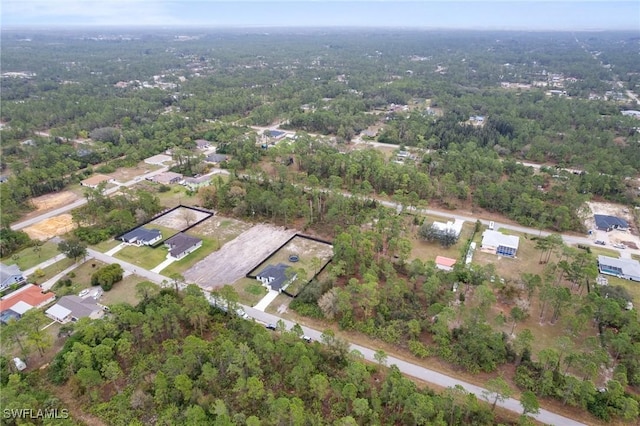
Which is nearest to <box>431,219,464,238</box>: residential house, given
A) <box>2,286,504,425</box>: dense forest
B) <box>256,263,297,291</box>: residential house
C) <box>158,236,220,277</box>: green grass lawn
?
<box>256,263,297,291</box>: residential house

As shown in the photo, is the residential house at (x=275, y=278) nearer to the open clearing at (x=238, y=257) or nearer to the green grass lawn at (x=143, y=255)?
the open clearing at (x=238, y=257)

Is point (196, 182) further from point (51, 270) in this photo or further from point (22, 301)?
point (22, 301)

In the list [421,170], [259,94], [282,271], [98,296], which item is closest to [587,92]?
[421,170]

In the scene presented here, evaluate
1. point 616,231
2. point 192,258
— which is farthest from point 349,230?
point 616,231

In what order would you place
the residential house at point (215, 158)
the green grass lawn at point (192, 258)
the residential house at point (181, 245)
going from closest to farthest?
the green grass lawn at point (192, 258), the residential house at point (181, 245), the residential house at point (215, 158)

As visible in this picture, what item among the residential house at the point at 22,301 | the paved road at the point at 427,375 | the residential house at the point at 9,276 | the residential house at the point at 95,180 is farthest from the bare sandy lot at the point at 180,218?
the residential house at the point at 95,180

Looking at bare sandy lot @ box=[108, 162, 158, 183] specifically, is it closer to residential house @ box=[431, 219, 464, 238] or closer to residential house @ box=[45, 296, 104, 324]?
residential house @ box=[45, 296, 104, 324]
